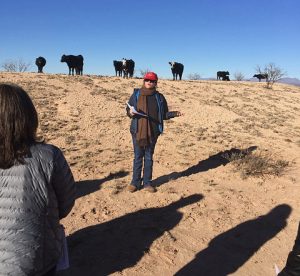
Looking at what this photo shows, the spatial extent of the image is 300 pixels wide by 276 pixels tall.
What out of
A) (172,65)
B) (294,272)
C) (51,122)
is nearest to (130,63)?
(172,65)

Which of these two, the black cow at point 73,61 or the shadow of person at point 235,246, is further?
the black cow at point 73,61

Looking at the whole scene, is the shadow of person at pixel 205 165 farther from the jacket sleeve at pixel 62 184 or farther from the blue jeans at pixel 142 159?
the jacket sleeve at pixel 62 184

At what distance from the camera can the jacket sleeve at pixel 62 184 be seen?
2.01 m

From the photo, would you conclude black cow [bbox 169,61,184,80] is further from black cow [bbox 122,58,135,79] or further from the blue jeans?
the blue jeans

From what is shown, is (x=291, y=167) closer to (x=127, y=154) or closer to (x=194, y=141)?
(x=194, y=141)

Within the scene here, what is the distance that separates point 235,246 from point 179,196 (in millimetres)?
1537

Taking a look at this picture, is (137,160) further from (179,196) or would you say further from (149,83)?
(149,83)

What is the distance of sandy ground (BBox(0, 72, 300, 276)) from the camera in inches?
166

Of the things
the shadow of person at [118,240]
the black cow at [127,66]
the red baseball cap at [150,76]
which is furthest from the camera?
the black cow at [127,66]

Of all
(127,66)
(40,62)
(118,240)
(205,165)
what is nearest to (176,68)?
(127,66)

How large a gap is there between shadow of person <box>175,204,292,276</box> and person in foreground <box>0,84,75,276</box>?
7.63 feet

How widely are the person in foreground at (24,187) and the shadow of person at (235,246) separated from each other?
2.33 m

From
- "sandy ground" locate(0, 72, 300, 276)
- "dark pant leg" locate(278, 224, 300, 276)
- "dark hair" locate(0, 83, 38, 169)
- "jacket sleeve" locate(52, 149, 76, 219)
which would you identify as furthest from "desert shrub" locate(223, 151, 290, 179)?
"dark hair" locate(0, 83, 38, 169)

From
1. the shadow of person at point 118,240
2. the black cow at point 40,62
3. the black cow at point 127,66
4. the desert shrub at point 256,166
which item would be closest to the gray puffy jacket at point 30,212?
the shadow of person at point 118,240
